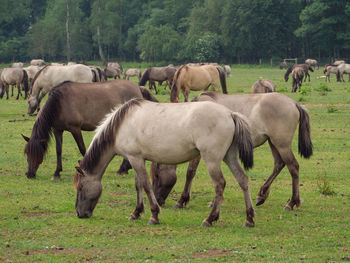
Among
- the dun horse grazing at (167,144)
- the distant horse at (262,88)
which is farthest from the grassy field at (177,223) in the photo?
the distant horse at (262,88)

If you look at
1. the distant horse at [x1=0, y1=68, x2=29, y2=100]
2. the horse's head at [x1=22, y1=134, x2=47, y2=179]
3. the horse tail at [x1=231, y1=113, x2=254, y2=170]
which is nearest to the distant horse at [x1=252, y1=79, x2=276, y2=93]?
the horse's head at [x1=22, y1=134, x2=47, y2=179]

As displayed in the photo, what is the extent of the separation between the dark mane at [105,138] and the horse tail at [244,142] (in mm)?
1534

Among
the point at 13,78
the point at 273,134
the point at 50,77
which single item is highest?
the point at 50,77

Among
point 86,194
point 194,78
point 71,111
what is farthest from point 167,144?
point 194,78

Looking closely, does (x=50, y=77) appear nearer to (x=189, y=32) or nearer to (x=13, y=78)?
(x=13, y=78)

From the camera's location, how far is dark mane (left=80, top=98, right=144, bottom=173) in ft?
25.8

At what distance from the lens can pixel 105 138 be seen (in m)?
7.91

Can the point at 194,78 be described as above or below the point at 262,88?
above

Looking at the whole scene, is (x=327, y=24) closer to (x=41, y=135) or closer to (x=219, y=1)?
(x=219, y=1)

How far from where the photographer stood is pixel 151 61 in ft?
266

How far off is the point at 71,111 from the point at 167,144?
399cm

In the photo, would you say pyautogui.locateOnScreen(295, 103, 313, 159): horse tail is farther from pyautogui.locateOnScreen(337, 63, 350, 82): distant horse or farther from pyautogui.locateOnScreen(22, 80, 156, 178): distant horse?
pyautogui.locateOnScreen(337, 63, 350, 82): distant horse

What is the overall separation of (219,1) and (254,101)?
7989 cm

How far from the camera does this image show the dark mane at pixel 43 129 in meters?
10.2
